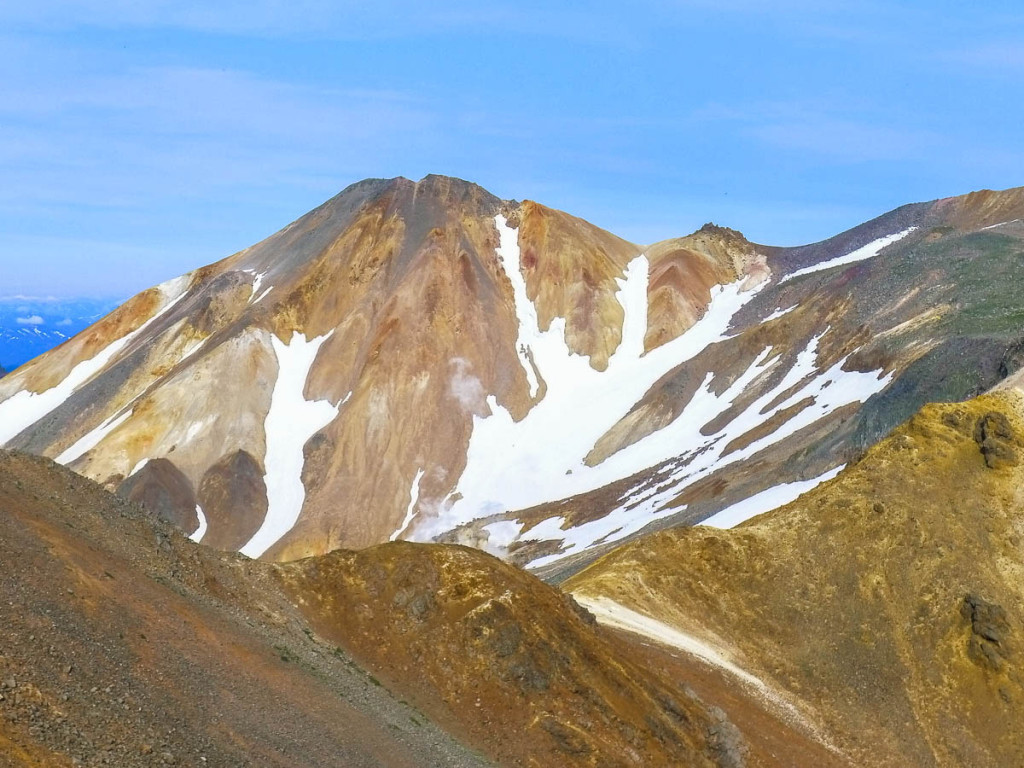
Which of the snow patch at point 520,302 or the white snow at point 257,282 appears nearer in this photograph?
the snow patch at point 520,302

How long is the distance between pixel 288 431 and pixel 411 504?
16.2 m

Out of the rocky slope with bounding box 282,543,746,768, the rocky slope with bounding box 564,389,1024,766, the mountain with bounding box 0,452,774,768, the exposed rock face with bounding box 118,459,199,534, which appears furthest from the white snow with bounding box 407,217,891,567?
the mountain with bounding box 0,452,774,768

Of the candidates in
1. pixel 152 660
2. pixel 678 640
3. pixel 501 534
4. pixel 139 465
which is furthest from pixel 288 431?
pixel 152 660

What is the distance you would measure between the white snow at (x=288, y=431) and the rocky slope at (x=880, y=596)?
5612 centimetres

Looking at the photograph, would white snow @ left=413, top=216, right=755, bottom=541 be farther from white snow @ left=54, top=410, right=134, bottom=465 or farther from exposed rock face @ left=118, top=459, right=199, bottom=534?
white snow @ left=54, top=410, right=134, bottom=465

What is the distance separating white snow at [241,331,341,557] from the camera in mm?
99375

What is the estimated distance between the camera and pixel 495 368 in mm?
114500

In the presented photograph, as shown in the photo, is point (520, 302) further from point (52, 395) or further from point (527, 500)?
point (52, 395)

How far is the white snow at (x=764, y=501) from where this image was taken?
2211 inches

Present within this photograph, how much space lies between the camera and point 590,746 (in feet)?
96.8

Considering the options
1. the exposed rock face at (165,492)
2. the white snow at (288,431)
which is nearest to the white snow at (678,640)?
the white snow at (288,431)

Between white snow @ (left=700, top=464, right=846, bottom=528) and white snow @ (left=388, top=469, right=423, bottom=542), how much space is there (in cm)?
4059

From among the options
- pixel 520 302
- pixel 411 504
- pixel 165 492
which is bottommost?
pixel 411 504

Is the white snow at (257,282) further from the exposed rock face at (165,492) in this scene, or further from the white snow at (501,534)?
the white snow at (501,534)
